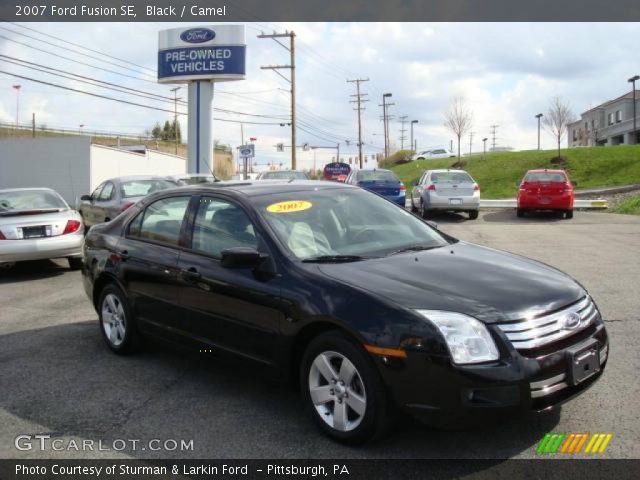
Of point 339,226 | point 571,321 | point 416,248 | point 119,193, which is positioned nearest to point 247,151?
point 119,193

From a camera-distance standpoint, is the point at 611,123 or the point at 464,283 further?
the point at 611,123

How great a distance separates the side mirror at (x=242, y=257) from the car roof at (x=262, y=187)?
29.0 inches

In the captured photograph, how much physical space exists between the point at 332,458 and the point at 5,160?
32257mm

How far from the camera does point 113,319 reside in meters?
5.68

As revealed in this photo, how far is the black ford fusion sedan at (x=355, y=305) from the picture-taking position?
3279 mm

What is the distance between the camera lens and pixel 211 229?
4.75 m

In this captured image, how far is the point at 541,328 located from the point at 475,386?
1.71 ft

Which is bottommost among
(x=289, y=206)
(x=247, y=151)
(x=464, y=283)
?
(x=464, y=283)

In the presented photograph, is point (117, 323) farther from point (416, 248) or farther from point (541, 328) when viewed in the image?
point (541, 328)

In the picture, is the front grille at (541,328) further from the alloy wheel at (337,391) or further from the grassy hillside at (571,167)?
the grassy hillside at (571,167)

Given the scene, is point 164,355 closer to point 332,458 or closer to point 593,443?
point 332,458

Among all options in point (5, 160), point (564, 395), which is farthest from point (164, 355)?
point (5, 160)

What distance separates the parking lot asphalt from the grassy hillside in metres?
28.1

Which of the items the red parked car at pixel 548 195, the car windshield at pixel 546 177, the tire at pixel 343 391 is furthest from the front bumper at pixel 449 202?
the tire at pixel 343 391
